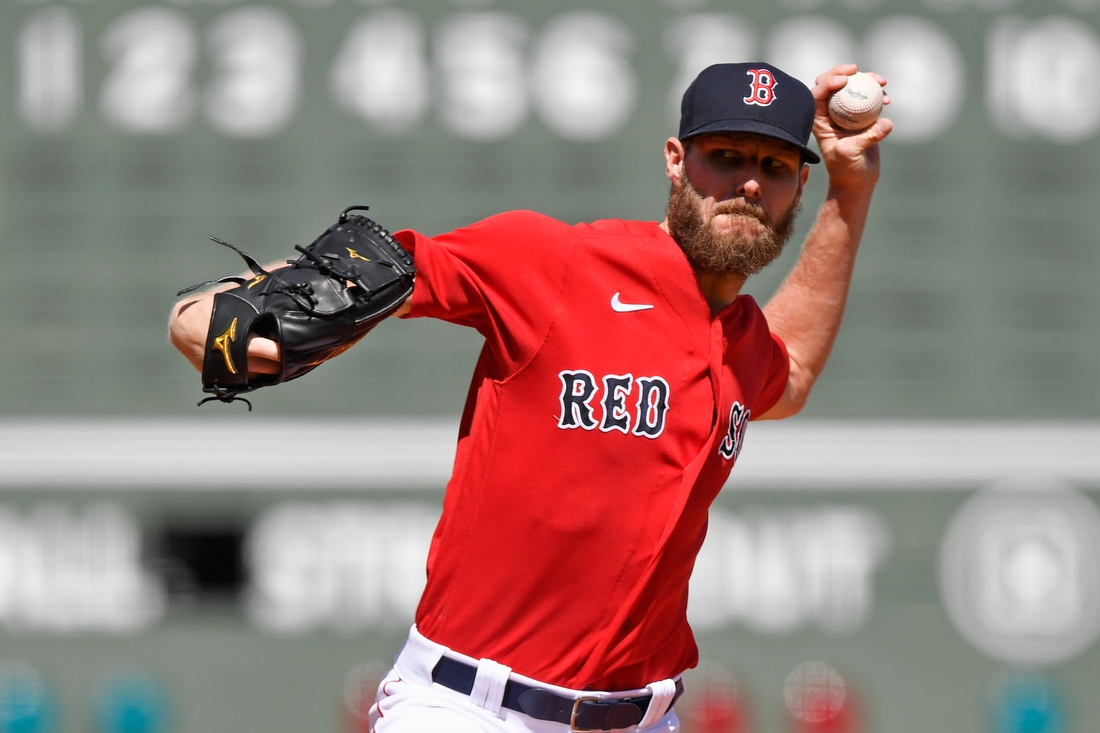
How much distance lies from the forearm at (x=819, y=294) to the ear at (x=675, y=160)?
478 mm

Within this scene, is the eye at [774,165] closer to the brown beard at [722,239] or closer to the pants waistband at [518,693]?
the brown beard at [722,239]

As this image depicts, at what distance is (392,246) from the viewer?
92.7 inches

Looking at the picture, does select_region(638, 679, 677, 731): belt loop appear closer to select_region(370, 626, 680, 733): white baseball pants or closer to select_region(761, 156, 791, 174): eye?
select_region(370, 626, 680, 733): white baseball pants

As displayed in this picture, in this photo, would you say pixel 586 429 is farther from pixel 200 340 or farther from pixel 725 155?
pixel 200 340

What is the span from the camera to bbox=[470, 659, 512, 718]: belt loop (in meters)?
2.44

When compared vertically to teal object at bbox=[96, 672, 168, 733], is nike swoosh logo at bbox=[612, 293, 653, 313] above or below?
above

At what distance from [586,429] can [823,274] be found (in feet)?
2.58

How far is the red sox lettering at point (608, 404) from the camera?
2428 millimetres

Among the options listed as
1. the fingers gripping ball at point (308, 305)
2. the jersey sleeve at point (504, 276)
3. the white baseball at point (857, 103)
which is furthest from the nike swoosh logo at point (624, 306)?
the white baseball at point (857, 103)

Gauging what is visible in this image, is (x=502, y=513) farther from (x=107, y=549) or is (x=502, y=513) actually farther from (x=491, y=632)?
(x=107, y=549)

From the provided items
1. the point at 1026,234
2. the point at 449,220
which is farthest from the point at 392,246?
the point at 1026,234

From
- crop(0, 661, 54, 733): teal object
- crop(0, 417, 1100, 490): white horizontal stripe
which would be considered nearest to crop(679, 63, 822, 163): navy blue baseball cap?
crop(0, 417, 1100, 490): white horizontal stripe

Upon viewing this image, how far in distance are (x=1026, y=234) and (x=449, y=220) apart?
2.12 metres

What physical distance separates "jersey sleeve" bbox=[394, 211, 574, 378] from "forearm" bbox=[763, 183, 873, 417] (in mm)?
711
